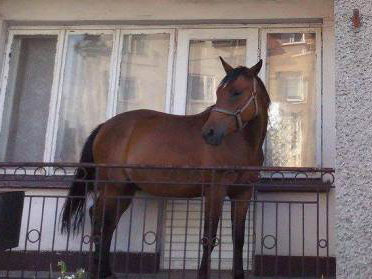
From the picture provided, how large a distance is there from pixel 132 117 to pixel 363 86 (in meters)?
2.55

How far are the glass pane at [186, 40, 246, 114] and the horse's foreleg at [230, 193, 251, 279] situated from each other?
159 centimetres

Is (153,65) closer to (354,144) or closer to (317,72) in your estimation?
(317,72)

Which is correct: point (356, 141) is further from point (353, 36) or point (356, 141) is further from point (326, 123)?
point (326, 123)

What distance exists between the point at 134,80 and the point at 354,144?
3.39 m

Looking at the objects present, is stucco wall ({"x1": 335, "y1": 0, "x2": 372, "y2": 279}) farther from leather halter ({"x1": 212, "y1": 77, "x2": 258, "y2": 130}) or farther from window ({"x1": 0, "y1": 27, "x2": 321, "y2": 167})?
window ({"x1": 0, "y1": 27, "x2": 321, "y2": 167})

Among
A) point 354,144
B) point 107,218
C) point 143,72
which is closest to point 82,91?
point 143,72

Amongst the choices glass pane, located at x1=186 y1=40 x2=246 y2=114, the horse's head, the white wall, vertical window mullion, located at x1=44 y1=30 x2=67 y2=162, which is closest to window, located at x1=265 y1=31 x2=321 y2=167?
the white wall

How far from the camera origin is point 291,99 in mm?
5938

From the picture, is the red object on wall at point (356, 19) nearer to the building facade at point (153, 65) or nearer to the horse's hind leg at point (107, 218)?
the building facade at point (153, 65)

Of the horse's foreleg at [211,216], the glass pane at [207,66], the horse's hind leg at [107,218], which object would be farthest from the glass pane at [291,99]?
the horse's hind leg at [107,218]

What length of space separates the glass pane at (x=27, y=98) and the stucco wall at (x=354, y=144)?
12.6ft

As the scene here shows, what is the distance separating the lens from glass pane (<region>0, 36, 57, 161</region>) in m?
6.29

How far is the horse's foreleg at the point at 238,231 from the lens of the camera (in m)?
4.59

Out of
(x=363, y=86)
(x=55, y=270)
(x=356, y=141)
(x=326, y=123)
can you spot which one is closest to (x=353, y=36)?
(x=363, y=86)
